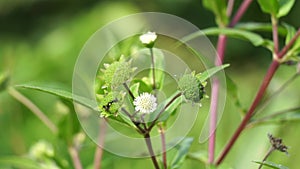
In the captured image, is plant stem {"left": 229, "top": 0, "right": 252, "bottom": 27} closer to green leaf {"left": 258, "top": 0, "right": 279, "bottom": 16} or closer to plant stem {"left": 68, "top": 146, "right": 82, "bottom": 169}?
green leaf {"left": 258, "top": 0, "right": 279, "bottom": 16}

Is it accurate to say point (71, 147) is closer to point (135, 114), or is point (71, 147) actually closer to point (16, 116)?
point (135, 114)

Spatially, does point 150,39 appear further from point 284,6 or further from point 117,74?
point 284,6

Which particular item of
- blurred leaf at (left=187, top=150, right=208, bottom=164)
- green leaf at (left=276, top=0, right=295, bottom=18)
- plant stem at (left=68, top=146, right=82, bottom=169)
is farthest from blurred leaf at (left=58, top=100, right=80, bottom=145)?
green leaf at (left=276, top=0, right=295, bottom=18)

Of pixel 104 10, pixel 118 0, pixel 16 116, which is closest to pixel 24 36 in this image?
pixel 118 0

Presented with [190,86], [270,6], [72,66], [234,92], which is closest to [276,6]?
[270,6]

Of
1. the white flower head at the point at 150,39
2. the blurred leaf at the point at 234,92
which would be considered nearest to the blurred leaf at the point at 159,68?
the white flower head at the point at 150,39

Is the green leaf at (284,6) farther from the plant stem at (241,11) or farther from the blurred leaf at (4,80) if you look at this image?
the blurred leaf at (4,80)
